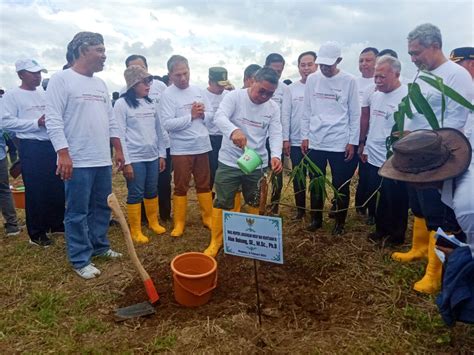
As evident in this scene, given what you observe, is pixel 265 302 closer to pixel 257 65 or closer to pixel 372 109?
pixel 372 109

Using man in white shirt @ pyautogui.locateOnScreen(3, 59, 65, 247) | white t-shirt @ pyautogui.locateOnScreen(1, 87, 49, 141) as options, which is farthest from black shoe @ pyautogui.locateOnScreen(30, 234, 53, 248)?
white t-shirt @ pyautogui.locateOnScreen(1, 87, 49, 141)

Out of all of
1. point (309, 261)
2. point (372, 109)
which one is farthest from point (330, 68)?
point (309, 261)

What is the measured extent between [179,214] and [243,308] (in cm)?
194

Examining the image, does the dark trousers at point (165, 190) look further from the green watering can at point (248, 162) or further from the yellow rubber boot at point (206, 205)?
the green watering can at point (248, 162)

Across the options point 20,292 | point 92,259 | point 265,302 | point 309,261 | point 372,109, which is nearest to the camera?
point 265,302

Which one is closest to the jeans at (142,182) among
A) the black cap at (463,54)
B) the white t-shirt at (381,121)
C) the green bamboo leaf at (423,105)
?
the white t-shirt at (381,121)

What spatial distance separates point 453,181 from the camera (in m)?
2.03

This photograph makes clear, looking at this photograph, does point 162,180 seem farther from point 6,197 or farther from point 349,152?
point 349,152

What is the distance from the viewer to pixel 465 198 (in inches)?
74.5

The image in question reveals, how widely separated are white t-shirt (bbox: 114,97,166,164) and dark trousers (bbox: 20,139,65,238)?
852 mm

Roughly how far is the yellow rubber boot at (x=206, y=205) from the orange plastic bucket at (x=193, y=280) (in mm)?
1526

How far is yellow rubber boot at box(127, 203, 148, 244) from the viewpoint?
426cm

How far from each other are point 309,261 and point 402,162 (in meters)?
1.68

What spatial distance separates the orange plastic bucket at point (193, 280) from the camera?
2.74m
